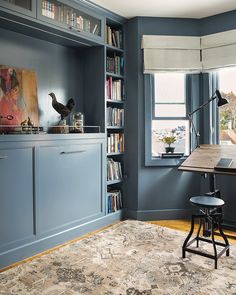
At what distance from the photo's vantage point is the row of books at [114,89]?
3742 mm

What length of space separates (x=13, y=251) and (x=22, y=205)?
414 millimetres

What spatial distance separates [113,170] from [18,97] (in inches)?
59.6

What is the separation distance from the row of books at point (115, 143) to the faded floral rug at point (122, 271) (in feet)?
3.88

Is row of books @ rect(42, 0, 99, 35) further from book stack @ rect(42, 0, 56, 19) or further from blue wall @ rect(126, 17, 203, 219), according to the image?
blue wall @ rect(126, 17, 203, 219)

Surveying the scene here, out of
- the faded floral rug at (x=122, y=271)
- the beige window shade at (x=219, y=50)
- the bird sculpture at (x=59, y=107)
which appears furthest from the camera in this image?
the beige window shade at (x=219, y=50)

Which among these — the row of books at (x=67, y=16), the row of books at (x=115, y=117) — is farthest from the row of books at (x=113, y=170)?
the row of books at (x=67, y=16)

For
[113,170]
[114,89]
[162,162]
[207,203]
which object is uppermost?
[114,89]

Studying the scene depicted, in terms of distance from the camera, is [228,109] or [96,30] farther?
[228,109]

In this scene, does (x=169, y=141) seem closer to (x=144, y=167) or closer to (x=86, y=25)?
(x=144, y=167)

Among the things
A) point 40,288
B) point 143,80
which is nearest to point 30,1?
point 143,80

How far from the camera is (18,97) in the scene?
10.0ft

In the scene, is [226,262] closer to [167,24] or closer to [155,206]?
[155,206]

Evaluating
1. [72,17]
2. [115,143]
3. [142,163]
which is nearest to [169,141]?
[142,163]

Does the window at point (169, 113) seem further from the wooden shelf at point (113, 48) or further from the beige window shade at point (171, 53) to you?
the wooden shelf at point (113, 48)
